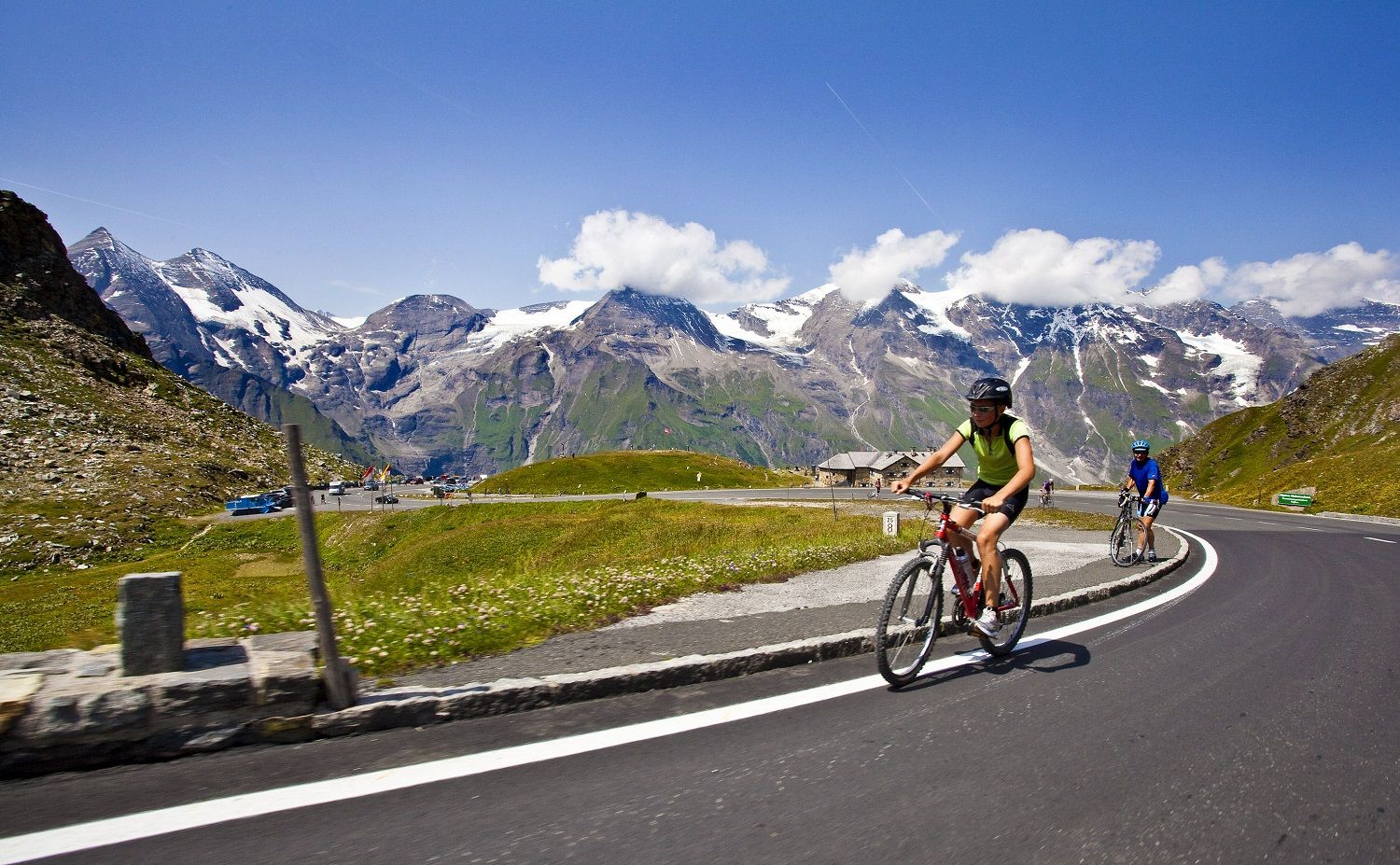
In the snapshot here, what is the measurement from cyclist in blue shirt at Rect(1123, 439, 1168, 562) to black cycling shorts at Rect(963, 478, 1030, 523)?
978cm

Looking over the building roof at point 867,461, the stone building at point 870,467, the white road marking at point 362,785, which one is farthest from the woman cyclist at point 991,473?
the building roof at point 867,461

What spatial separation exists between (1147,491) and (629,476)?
78.4 meters

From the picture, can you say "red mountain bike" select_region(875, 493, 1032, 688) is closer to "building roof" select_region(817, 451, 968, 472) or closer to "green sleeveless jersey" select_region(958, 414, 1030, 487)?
"green sleeveless jersey" select_region(958, 414, 1030, 487)

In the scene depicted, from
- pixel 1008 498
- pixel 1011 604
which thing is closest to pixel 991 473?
pixel 1008 498

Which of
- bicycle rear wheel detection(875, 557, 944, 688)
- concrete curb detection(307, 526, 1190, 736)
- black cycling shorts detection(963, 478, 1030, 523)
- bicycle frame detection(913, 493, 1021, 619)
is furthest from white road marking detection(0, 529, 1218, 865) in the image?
black cycling shorts detection(963, 478, 1030, 523)

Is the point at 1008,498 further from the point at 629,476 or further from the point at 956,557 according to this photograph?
the point at 629,476

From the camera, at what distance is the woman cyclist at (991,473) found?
7223mm

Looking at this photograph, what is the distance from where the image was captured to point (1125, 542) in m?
15.4

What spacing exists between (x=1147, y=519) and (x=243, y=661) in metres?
17.0

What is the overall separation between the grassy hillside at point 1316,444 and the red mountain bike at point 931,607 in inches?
1983

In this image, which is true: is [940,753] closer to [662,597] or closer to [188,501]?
[662,597]

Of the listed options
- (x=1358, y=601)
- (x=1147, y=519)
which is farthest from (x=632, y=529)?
(x=1358, y=601)

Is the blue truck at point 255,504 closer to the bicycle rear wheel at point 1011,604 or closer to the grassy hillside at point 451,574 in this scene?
the grassy hillside at point 451,574

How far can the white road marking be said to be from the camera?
139 inches
